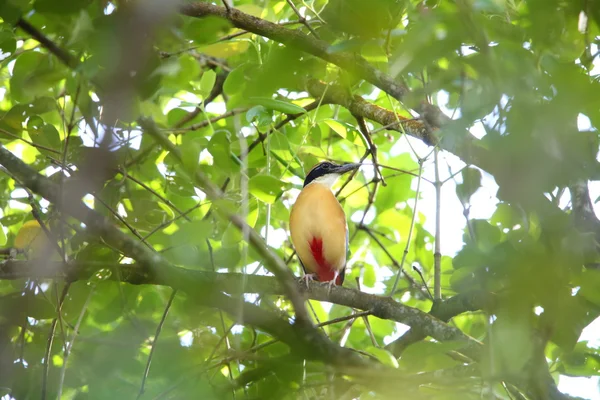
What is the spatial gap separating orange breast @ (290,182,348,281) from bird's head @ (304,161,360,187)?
36 cm

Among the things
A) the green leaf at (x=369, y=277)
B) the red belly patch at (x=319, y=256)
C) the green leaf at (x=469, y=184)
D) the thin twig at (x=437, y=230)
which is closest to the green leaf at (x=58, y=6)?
the green leaf at (x=469, y=184)

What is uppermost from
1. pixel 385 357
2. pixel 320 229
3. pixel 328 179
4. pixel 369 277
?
pixel 328 179

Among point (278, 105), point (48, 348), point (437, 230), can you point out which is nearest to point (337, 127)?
point (437, 230)

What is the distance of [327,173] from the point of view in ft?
21.0

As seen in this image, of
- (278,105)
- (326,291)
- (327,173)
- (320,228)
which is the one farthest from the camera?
(327,173)

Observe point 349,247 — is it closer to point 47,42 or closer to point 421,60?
point 47,42

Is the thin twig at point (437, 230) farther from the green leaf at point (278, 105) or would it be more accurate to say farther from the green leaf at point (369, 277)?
the green leaf at point (369, 277)

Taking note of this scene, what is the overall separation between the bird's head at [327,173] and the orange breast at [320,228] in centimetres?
36

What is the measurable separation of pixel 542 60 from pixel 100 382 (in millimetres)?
1294

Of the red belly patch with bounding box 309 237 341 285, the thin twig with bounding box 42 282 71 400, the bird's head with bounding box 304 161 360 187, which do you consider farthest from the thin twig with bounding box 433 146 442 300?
the bird's head with bounding box 304 161 360 187

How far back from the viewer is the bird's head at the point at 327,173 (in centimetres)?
630

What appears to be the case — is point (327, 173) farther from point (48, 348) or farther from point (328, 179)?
point (48, 348)

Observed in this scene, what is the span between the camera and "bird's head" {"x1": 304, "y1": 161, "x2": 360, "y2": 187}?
20.7 feet

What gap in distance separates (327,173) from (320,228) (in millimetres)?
731
